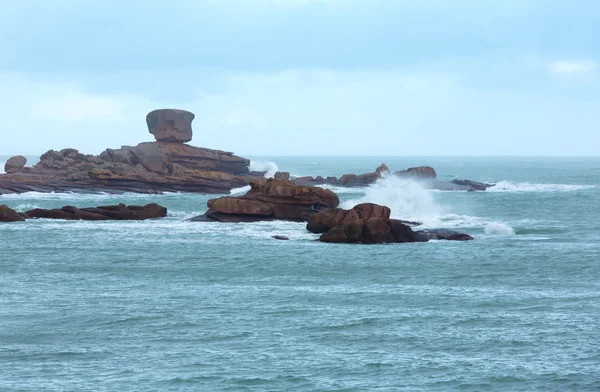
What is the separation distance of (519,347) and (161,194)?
223 feet

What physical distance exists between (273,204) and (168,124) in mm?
51362

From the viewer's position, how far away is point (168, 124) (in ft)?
367

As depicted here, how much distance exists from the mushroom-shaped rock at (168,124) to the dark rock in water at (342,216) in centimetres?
5822

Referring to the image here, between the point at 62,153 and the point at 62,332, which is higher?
the point at 62,153

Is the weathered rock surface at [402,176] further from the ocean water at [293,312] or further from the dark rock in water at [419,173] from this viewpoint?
the ocean water at [293,312]

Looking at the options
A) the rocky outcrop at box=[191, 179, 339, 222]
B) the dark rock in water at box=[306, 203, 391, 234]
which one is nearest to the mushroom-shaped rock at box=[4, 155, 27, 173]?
the rocky outcrop at box=[191, 179, 339, 222]

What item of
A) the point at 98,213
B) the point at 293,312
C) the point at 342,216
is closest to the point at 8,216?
the point at 98,213

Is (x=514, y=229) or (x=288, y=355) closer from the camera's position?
(x=288, y=355)

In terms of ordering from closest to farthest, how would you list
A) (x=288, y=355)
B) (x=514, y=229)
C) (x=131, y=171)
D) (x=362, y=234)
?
1. (x=288, y=355)
2. (x=362, y=234)
3. (x=514, y=229)
4. (x=131, y=171)

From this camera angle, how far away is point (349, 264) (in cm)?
4362

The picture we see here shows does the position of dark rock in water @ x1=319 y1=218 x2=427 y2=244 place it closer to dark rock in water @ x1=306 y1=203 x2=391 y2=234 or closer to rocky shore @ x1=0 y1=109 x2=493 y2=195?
dark rock in water @ x1=306 y1=203 x2=391 y2=234

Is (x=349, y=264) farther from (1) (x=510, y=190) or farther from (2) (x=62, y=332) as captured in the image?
(1) (x=510, y=190)

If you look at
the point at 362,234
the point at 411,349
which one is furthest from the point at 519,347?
the point at 362,234

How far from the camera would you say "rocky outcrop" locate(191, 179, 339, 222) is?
6303cm
